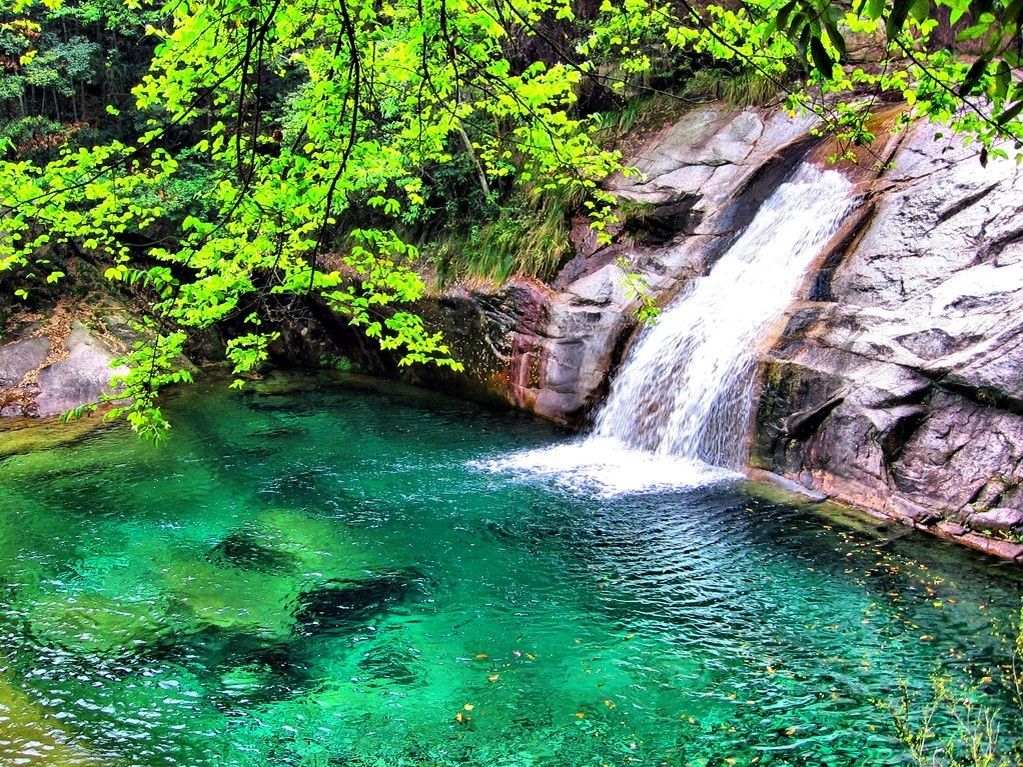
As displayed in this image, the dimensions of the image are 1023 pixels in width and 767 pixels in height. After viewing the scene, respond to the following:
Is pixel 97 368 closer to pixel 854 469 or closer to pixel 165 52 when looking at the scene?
pixel 165 52

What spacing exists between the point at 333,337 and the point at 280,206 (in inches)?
471

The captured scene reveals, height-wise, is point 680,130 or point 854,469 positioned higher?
point 680,130

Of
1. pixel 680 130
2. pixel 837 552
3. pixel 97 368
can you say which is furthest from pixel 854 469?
pixel 97 368

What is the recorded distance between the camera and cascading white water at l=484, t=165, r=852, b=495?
371 inches

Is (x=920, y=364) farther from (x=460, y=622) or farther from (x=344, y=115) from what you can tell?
(x=344, y=115)

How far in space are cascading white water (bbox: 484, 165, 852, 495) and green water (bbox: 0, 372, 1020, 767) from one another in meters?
0.83

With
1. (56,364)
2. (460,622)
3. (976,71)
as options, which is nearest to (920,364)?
(460,622)

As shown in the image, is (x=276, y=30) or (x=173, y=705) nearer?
(x=276, y=30)

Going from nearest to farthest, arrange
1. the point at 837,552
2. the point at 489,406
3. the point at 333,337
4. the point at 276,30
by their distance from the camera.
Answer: the point at 276,30 → the point at 837,552 → the point at 489,406 → the point at 333,337

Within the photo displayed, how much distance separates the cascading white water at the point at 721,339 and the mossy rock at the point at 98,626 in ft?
20.3

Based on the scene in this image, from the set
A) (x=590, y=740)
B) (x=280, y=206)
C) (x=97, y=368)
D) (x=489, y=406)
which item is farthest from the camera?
(x=97, y=368)

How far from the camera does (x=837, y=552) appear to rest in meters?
7.12

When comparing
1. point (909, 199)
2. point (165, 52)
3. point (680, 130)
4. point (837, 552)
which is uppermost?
point (680, 130)

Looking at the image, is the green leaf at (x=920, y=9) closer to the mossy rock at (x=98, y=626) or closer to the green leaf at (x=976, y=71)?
the green leaf at (x=976, y=71)
